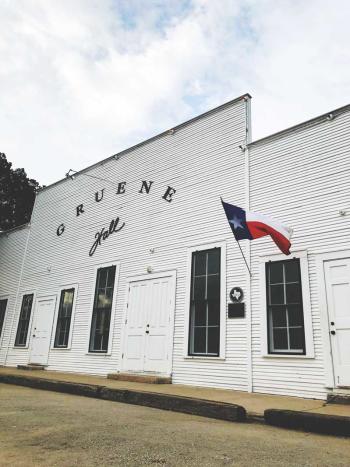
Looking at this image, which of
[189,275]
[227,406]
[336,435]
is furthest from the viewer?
[189,275]

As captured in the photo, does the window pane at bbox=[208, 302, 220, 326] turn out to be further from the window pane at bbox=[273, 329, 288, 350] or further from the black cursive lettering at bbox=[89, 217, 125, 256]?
the black cursive lettering at bbox=[89, 217, 125, 256]

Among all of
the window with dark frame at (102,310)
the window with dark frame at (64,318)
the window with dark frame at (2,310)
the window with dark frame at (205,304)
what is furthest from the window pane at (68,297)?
the window with dark frame at (205,304)

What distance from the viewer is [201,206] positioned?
985 cm

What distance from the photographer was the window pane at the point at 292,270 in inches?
303

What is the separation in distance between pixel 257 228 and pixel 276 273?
116cm

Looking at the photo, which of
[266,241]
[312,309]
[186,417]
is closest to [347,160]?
[266,241]

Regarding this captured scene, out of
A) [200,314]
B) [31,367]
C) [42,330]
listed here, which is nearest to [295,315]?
[200,314]

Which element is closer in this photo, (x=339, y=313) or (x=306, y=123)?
(x=339, y=313)

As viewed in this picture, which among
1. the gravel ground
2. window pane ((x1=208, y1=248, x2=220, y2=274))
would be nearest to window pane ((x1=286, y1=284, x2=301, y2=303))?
window pane ((x1=208, y1=248, x2=220, y2=274))

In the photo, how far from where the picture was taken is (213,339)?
338 inches

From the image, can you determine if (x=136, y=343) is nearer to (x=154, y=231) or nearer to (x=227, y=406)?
(x=154, y=231)

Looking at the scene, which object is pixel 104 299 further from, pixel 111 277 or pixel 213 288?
pixel 213 288

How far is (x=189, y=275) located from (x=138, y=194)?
3.52 metres

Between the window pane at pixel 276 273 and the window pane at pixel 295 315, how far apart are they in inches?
23.9
